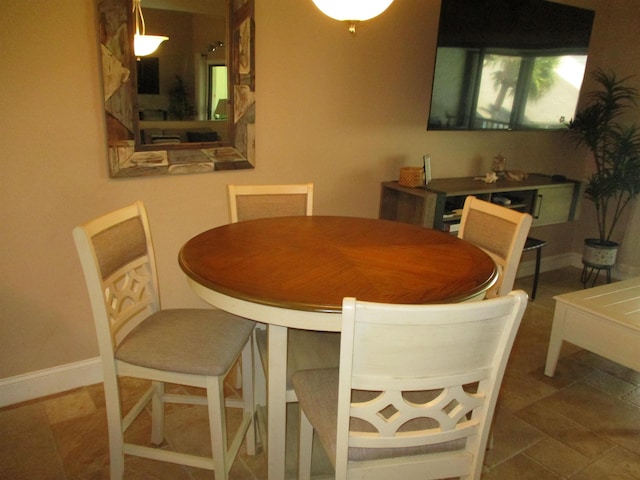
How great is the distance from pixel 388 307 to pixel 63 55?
5.84ft

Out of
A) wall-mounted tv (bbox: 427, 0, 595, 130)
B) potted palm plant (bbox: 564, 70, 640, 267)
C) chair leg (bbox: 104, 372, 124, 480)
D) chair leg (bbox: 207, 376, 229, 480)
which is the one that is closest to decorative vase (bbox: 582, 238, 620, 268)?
potted palm plant (bbox: 564, 70, 640, 267)

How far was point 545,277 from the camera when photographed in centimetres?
396

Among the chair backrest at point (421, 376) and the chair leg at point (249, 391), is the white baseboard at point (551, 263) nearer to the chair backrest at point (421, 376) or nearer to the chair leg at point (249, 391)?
the chair leg at point (249, 391)

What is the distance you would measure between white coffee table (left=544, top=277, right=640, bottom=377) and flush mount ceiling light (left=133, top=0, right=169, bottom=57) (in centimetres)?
237

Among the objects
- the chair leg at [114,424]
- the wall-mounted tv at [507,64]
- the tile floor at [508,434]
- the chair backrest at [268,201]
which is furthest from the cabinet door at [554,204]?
the chair leg at [114,424]

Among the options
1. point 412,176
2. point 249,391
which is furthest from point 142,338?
point 412,176

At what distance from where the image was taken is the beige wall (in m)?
1.85

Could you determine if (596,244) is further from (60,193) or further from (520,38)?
(60,193)

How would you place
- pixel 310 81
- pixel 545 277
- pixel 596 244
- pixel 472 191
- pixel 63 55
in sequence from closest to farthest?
pixel 63 55 < pixel 310 81 < pixel 472 191 < pixel 596 244 < pixel 545 277

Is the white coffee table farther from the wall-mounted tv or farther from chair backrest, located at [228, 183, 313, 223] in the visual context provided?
chair backrest, located at [228, 183, 313, 223]

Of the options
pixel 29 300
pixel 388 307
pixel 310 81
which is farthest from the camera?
pixel 310 81

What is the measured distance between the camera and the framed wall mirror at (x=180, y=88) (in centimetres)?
196

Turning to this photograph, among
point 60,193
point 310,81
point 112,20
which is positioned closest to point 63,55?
point 112,20

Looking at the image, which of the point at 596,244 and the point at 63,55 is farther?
the point at 596,244
